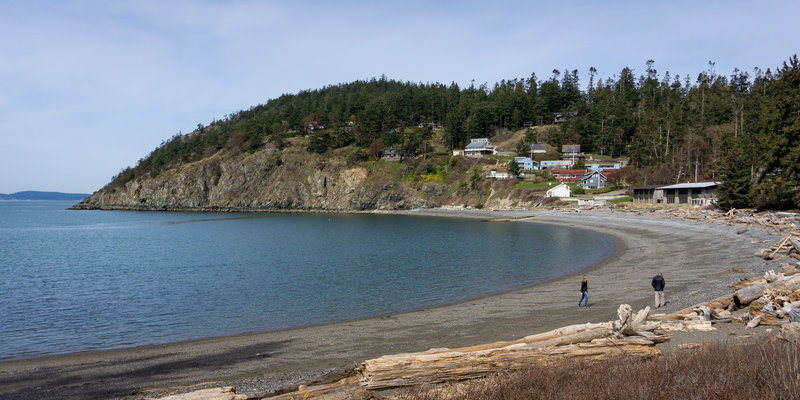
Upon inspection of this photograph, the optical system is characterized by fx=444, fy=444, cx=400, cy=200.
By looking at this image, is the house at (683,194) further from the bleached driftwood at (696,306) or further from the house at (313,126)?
the house at (313,126)

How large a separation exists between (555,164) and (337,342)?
11538 cm

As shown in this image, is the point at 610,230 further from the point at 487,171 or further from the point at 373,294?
the point at 487,171

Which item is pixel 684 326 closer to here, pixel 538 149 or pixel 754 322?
pixel 754 322

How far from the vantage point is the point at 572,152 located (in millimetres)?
124812

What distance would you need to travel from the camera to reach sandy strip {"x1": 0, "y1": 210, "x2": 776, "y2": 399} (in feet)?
43.7

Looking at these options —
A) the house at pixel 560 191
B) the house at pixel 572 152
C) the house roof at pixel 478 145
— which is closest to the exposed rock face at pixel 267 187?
the house roof at pixel 478 145

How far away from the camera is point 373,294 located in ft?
89.0

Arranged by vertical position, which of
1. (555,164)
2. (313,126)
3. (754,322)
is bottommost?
(754,322)

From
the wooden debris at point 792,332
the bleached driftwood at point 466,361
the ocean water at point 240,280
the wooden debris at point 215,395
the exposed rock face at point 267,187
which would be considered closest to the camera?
the bleached driftwood at point 466,361

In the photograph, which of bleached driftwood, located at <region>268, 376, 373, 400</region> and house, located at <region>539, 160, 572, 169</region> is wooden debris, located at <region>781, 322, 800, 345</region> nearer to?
bleached driftwood, located at <region>268, 376, 373, 400</region>

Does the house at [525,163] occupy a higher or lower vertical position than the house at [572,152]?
lower

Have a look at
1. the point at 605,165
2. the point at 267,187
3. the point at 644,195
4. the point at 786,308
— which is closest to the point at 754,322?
the point at 786,308

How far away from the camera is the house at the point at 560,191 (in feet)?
309

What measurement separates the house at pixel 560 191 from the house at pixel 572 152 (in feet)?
107
